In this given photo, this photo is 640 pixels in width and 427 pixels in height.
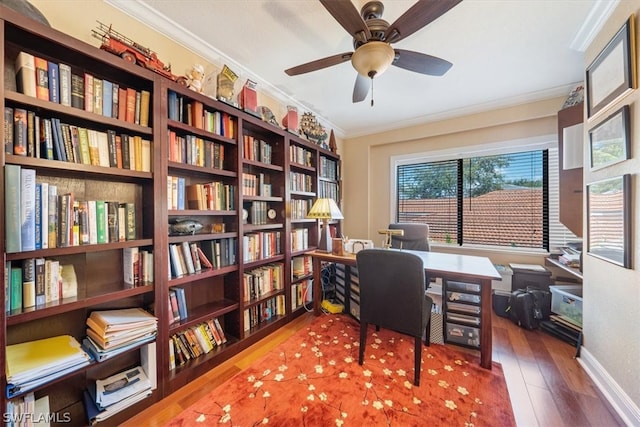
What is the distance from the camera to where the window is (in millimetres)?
2914

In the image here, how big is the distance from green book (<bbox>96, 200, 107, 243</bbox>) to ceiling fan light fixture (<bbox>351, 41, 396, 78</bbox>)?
1702mm

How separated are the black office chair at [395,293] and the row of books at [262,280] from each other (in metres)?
1.00

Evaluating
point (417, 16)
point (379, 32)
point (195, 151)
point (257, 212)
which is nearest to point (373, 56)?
point (379, 32)

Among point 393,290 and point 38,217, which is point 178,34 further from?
point 393,290

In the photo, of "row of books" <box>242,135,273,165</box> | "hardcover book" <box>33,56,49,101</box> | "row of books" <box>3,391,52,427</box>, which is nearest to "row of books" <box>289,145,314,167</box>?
"row of books" <box>242,135,273,165</box>

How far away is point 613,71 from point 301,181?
2.56m

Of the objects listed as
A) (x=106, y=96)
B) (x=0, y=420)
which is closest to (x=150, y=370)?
(x=0, y=420)

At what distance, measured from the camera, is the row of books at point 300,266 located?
2.73 metres

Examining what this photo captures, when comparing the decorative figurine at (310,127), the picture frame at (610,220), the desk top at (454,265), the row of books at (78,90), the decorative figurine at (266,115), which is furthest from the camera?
the decorative figurine at (310,127)

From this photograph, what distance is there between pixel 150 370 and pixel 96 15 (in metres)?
2.19

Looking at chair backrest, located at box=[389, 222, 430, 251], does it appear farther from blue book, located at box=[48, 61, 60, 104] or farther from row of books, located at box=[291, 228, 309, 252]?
blue book, located at box=[48, 61, 60, 104]

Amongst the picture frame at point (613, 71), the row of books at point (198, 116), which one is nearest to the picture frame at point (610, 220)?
the picture frame at point (613, 71)

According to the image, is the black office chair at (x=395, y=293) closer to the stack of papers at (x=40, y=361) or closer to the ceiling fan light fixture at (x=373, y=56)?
the ceiling fan light fixture at (x=373, y=56)

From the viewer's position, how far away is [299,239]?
282cm
